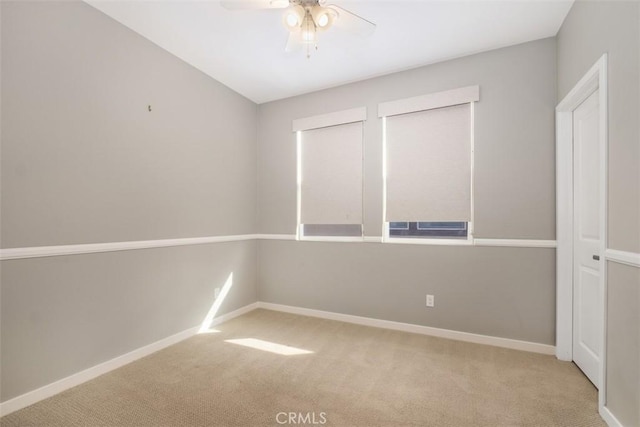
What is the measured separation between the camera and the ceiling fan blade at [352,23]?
6.02ft

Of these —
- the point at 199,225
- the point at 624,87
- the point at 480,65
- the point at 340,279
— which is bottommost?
the point at 340,279

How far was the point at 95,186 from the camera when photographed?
2.18m

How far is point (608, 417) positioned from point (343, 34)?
3.18 meters

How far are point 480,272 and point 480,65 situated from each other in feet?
6.51

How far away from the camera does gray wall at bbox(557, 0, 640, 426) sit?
141 centimetres

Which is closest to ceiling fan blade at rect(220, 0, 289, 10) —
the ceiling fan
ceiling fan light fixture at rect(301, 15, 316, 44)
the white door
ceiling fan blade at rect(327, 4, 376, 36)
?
the ceiling fan

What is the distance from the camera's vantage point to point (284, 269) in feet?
12.4

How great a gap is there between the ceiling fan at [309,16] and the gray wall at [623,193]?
1361mm

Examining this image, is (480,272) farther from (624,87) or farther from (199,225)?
(199,225)

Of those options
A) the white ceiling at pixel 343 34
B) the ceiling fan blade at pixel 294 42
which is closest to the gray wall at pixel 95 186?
the white ceiling at pixel 343 34

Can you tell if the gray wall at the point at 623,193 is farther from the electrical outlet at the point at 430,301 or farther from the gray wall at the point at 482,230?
the electrical outlet at the point at 430,301

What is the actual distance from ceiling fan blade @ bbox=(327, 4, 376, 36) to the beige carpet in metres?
2.49

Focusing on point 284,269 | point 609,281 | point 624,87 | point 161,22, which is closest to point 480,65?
point 624,87

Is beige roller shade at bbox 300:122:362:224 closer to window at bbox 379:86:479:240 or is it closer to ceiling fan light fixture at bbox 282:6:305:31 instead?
window at bbox 379:86:479:240
